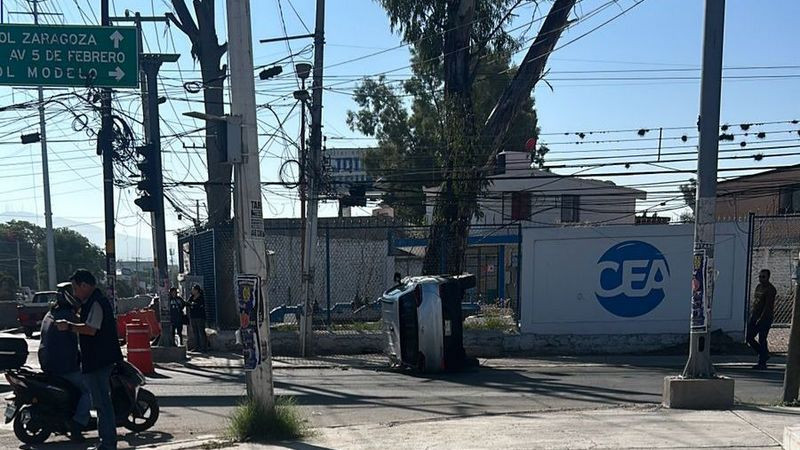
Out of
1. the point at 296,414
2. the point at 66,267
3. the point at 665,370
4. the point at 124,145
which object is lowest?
the point at 66,267

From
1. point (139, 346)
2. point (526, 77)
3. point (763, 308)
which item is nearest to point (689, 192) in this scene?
point (526, 77)

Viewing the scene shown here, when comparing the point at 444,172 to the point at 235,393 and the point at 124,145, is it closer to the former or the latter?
the point at 124,145

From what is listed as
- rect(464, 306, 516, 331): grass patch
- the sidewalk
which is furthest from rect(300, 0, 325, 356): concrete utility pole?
the sidewalk

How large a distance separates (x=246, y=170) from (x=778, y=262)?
21465 mm

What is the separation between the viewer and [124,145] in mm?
17234

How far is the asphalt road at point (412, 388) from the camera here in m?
9.23

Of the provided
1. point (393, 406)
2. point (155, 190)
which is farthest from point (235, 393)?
point (155, 190)

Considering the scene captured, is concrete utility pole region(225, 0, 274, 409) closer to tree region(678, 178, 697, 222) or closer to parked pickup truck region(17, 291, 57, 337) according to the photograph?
tree region(678, 178, 697, 222)

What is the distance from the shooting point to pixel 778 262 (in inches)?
947

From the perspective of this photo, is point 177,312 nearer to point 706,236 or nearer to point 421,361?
point 421,361

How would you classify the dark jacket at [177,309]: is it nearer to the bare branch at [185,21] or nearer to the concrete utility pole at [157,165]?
the concrete utility pole at [157,165]

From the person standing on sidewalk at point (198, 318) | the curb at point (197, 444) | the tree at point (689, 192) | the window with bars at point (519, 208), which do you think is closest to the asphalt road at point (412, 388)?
the curb at point (197, 444)

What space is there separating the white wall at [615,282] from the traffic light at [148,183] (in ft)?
26.1

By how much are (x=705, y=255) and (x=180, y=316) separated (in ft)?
42.2
